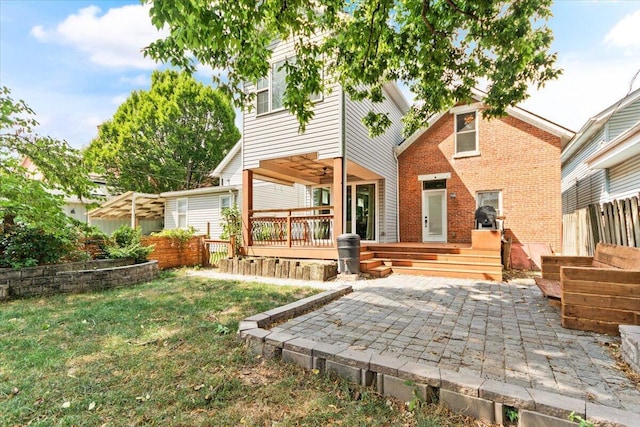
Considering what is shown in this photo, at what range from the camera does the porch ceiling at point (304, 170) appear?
9.25 metres

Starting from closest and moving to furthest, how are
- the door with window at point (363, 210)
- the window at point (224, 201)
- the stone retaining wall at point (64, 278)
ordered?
1. the stone retaining wall at point (64, 278)
2. the door with window at point (363, 210)
3. the window at point (224, 201)

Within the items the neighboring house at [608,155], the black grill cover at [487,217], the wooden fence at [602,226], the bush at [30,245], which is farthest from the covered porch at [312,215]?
the neighboring house at [608,155]

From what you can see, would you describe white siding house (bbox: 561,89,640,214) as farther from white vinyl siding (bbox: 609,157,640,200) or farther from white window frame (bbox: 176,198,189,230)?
white window frame (bbox: 176,198,189,230)

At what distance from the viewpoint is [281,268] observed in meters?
8.03

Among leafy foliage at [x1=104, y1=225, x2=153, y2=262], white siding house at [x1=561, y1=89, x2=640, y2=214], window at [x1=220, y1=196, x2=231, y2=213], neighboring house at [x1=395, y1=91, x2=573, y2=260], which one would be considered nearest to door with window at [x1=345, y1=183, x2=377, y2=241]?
neighboring house at [x1=395, y1=91, x2=573, y2=260]

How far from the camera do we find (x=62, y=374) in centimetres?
271

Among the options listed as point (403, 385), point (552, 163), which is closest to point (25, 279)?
point (403, 385)

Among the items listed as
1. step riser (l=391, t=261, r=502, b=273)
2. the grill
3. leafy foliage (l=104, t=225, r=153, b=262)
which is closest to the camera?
step riser (l=391, t=261, r=502, b=273)

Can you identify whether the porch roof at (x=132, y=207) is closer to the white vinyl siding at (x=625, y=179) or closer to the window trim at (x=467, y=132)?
the window trim at (x=467, y=132)

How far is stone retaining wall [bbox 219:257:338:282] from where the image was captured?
7.39m

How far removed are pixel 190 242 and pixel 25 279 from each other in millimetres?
4921

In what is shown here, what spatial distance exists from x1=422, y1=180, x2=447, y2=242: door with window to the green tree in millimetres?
4606

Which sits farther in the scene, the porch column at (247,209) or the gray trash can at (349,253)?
the porch column at (247,209)

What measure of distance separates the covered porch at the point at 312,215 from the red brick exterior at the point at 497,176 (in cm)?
166
